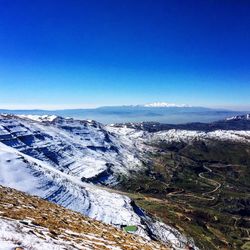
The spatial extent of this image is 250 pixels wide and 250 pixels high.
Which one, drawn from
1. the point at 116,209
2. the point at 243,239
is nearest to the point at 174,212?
the point at 243,239

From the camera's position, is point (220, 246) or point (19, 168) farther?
point (220, 246)

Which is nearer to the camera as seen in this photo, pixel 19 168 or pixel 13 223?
pixel 13 223

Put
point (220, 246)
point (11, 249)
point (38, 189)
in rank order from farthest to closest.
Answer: point (220, 246) < point (38, 189) < point (11, 249)

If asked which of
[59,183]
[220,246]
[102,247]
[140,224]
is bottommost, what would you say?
[220,246]

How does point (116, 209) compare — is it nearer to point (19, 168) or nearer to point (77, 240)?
point (19, 168)

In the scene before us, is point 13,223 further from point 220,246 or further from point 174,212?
point 174,212

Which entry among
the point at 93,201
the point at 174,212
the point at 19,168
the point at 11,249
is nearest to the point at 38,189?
the point at 19,168

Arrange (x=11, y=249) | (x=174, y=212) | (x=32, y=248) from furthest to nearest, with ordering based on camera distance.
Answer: (x=174, y=212)
(x=32, y=248)
(x=11, y=249)

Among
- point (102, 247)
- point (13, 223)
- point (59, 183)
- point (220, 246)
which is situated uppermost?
point (13, 223)

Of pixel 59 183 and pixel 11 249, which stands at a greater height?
pixel 11 249

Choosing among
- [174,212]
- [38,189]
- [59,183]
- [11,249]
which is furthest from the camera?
[174,212]
